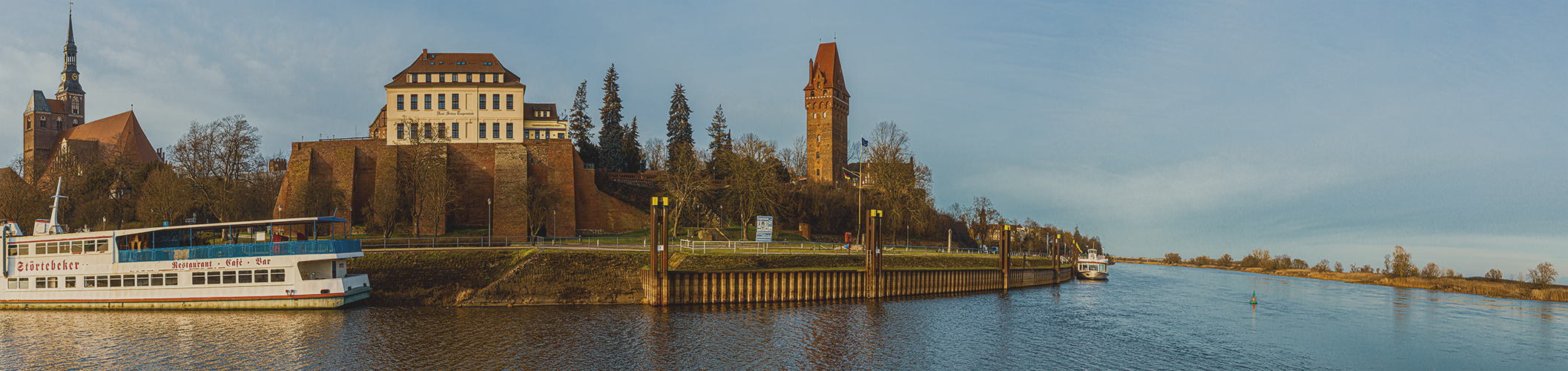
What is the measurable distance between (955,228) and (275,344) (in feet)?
232

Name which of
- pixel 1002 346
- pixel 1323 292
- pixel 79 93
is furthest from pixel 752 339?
pixel 79 93

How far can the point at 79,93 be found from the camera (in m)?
116

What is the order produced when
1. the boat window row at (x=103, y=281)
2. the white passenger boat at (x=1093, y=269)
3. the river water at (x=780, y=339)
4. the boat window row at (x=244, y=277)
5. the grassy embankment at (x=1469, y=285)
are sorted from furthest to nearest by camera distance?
the white passenger boat at (x=1093, y=269), the grassy embankment at (x=1469, y=285), the boat window row at (x=103, y=281), the boat window row at (x=244, y=277), the river water at (x=780, y=339)

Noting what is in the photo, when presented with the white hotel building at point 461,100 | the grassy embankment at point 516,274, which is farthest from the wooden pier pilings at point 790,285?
the white hotel building at point 461,100

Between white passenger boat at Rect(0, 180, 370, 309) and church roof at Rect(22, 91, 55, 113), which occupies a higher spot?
church roof at Rect(22, 91, 55, 113)

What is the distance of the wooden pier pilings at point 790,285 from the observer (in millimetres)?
36281

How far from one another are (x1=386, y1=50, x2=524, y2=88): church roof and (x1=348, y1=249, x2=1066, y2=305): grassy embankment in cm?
3043

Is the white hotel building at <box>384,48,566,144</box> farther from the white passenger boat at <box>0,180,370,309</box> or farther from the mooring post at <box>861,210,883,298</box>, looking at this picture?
the mooring post at <box>861,210,883,298</box>

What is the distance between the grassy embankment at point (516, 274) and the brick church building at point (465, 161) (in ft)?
55.9

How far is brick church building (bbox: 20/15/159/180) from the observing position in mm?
94062

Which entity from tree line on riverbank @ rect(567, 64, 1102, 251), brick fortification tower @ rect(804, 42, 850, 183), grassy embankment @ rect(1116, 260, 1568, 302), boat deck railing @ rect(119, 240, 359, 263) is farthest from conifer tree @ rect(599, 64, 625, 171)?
grassy embankment @ rect(1116, 260, 1568, 302)

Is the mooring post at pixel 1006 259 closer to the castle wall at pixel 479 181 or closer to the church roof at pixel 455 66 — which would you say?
the castle wall at pixel 479 181

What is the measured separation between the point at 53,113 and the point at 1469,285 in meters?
162

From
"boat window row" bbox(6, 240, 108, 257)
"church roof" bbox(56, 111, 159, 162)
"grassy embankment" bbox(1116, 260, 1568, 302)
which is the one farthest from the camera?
"church roof" bbox(56, 111, 159, 162)
